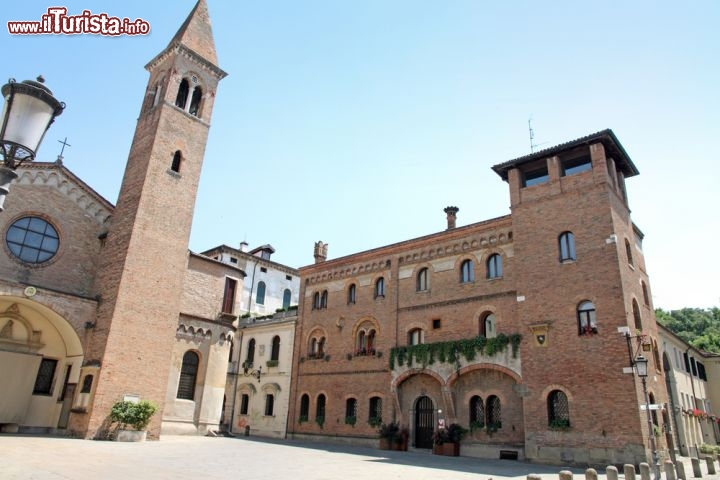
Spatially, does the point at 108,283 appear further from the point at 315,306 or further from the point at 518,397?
the point at 518,397

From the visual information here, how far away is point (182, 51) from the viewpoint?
1040 inches

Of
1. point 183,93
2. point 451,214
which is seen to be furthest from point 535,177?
point 183,93

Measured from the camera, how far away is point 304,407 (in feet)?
96.3

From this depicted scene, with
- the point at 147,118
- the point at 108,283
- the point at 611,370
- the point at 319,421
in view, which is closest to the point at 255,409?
the point at 319,421

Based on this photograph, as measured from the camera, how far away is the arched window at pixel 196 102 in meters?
26.8

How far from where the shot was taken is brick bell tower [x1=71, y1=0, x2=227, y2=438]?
20.2 metres

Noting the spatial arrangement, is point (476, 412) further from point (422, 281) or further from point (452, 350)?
point (422, 281)

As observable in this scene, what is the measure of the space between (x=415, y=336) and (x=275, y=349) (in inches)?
441

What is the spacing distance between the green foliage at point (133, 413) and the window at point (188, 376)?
13.4 ft

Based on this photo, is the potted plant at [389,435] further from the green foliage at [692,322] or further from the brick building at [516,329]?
the green foliage at [692,322]

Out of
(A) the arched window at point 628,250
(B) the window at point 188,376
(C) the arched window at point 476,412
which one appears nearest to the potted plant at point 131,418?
(B) the window at point 188,376

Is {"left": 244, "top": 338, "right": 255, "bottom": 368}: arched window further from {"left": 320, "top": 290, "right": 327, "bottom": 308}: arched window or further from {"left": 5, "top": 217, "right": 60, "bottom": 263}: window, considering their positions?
{"left": 5, "top": 217, "right": 60, "bottom": 263}: window

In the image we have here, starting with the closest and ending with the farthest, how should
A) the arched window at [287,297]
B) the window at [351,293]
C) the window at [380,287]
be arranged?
1. the window at [380,287]
2. the window at [351,293]
3. the arched window at [287,297]

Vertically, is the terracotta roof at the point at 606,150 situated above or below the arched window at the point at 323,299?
above
